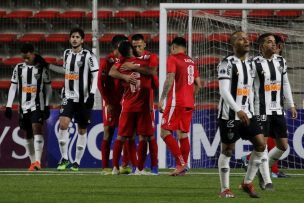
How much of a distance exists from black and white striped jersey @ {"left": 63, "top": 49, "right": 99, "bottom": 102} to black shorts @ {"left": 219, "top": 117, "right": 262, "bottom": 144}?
592 cm

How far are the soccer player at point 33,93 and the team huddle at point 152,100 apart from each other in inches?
0.6

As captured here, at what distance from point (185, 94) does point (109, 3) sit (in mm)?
7367

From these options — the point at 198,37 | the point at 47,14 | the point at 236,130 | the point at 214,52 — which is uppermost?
the point at 47,14

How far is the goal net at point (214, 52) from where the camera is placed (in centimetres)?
1711

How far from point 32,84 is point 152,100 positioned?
117 inches

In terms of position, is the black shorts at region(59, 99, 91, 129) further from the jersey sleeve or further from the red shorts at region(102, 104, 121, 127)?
the jersey sleeve

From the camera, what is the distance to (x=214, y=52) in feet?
58.2

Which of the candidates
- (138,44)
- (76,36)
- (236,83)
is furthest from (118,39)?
(236,83)

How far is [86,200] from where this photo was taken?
9.21 meters

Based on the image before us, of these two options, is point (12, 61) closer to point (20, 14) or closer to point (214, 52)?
point (20, 14)

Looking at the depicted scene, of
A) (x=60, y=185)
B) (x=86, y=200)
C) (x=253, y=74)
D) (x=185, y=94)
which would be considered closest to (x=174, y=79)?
(x=185, y=94)

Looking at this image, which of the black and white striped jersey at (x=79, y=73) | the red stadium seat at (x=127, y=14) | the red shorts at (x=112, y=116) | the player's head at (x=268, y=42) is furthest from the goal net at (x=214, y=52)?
the player's head at (x=268, y=42)

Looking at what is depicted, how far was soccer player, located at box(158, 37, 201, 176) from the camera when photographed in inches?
560

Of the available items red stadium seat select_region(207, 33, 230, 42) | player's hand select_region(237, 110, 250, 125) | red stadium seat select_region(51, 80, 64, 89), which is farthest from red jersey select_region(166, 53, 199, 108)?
red stadium seat select_region(51, 80, 64, 89)
